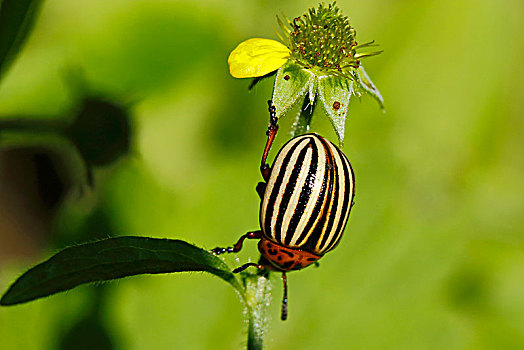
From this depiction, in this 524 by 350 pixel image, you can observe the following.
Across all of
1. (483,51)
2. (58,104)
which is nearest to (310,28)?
(58,104)

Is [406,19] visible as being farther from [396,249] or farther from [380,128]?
[396,249]

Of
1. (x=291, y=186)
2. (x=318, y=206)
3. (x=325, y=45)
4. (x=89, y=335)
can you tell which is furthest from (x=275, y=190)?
(x=89, y=335)

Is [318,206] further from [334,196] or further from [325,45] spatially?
[325,45]

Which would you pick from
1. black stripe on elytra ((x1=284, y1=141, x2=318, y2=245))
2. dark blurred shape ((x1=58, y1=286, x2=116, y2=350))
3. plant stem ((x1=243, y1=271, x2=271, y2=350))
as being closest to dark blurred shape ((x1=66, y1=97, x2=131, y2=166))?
dark blurred shape ((x1=58, y1=286, x2=116, y2=350))

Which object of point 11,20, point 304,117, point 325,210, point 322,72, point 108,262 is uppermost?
point 11,20

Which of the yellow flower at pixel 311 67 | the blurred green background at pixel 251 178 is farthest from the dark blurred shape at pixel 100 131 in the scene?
the yellow flower at pixel 311 67

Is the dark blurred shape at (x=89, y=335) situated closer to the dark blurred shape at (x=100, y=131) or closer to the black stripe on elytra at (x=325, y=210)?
the dark blurred shape at (x=100, y=131)

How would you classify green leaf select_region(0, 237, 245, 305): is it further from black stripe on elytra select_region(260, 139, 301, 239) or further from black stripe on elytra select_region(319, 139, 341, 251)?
black stripe on elytra select_region(319, 139, 341, 251)
